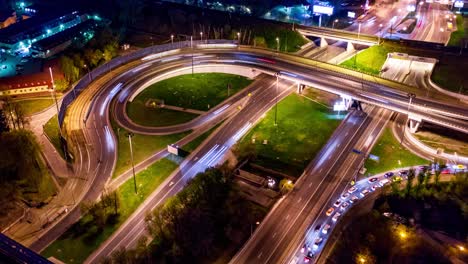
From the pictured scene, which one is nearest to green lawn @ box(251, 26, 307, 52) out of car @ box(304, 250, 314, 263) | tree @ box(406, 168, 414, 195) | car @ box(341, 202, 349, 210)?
tree @ box(406, 168, 414, 195)

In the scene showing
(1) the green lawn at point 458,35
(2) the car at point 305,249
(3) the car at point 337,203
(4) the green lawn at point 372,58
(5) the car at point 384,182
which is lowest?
(2) the car at point 305,249

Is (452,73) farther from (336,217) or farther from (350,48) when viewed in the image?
(336,217)

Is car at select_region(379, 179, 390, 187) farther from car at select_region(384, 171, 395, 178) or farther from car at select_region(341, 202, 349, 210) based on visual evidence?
car at select_region(341, 202, 349, 210)

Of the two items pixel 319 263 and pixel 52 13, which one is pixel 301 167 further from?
pixel 52 13

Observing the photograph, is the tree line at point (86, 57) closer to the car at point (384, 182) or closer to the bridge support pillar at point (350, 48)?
the bridge support pillar at point (350, 48)

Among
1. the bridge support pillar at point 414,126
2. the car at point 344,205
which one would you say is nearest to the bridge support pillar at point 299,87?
the bridge support pillar at point 414,126

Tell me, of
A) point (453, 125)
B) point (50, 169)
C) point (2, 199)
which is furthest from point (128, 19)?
point (453, 125)

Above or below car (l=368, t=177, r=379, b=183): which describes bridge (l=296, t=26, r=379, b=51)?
above
